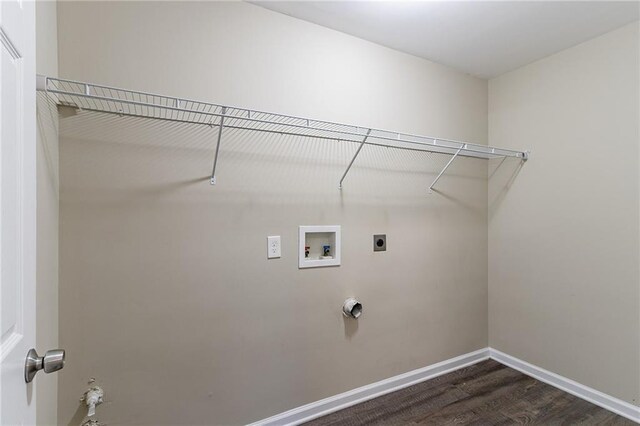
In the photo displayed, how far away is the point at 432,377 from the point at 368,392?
57 cm

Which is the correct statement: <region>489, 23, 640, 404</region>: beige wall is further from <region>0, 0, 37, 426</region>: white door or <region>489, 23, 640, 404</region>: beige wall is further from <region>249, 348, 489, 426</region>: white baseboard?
<region>0, 0, 37, 426</region>: white door

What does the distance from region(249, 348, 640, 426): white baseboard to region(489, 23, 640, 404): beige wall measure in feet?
0.20

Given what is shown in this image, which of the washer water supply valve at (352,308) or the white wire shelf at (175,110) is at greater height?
the white wire shelf at (175,110)

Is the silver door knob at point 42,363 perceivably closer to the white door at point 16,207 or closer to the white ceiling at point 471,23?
the white door at point 16,207

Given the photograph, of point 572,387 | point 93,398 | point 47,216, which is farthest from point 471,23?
point 93,398

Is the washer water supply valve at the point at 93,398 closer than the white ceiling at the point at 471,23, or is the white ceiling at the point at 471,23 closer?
the washer water supply valve at the point at 93,398

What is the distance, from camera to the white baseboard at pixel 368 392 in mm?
1679

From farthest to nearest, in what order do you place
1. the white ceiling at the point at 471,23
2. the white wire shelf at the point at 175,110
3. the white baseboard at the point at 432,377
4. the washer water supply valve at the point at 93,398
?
the white baseboard at the point at 432,377
the white ceiling at the point at 471,23
the washer water supply valve at the point at 93,398
the white wire shelf at the point at 175,110

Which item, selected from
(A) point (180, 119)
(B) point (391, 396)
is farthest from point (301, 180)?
(B) point (391, 396)

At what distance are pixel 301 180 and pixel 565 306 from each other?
203 cm

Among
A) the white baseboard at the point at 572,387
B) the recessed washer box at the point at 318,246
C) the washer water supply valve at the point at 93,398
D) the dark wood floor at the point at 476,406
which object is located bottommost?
the dark wood floor at the point at 476,406

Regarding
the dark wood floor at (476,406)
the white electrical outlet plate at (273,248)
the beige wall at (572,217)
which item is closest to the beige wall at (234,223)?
the white electrical outlet plate at (273,248)

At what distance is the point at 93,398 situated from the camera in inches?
48.4

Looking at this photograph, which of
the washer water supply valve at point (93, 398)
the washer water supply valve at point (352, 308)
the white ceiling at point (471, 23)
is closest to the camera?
the washer water supply valve at point (93, 398)
